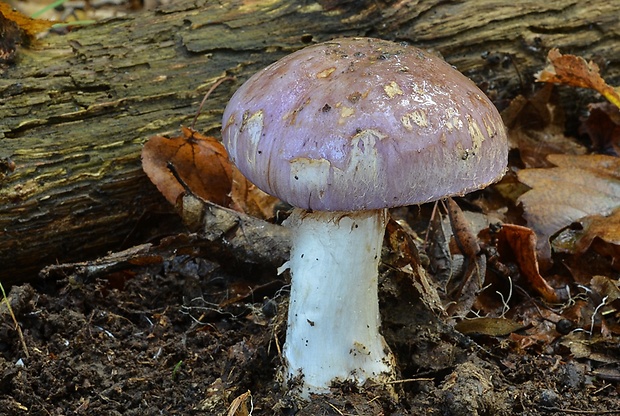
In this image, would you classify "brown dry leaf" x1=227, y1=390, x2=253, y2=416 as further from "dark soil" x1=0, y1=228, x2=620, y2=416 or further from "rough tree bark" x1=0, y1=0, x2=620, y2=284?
"rough tree bark" x1=0, y1=0, x2=620, y2=284

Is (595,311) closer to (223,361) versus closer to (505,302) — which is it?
(505,302)

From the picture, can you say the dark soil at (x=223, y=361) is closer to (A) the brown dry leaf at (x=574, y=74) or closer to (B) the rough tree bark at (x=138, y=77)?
(B) the rough tree bark at (x=138, y=77)

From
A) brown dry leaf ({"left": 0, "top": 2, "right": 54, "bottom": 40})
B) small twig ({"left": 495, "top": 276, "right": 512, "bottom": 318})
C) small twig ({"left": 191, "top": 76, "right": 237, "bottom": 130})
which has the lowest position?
small twig ({"left": 495, "top": 276, "right": 512, "bottom": 318})

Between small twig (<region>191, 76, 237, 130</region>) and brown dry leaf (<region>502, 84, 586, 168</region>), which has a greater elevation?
small twig (<region>191, 76, 237, 130</region>)

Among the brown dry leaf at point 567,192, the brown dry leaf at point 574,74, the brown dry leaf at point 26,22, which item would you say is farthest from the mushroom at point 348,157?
the brown dry leaf at point 574,74

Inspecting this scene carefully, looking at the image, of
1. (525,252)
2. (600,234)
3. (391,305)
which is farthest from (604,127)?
(391,305)

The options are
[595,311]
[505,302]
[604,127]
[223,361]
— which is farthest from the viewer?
[604,127]

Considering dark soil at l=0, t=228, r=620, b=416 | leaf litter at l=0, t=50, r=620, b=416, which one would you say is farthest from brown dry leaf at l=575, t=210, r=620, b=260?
dark soil at l=0, t=228, r=620, b=416

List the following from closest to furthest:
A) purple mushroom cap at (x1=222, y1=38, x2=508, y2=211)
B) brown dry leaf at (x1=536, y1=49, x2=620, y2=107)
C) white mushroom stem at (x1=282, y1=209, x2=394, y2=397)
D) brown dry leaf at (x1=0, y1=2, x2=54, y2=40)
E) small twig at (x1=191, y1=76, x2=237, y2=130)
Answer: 1. purple mushroom cap at (x1=222, y1=38, x2=508, y2=211)
2. white mushroom stem at (x1=282, y1=209, x2=394, y2=397)
3. brown dry leaf at (x1=0, y1=2, x2=54, y2=40)
4. small twig at (x1=191, y1=76, x2=237, y2=130)
5. brown dry leaf at (x1=536, y1=49, x2=620, y2=107)
